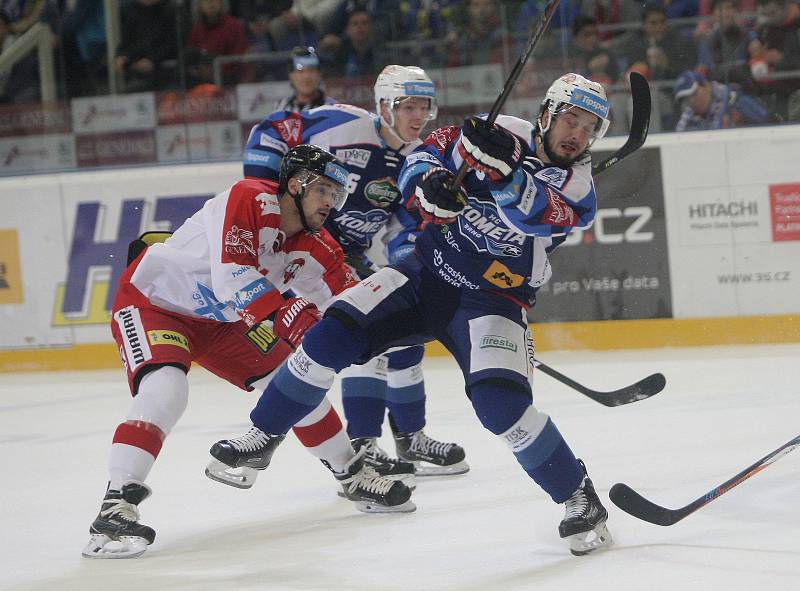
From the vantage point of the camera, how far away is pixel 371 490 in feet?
11.0

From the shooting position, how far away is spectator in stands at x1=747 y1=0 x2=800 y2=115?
255 inches

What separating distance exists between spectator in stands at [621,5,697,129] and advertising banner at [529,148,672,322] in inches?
11.6

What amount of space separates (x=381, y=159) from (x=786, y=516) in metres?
1.75

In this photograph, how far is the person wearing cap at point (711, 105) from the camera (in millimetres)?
6484

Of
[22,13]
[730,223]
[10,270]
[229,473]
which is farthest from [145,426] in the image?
[22,13]

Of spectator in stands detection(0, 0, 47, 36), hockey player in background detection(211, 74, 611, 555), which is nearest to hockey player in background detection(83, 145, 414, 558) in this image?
hockey player in background detection(211, 74, 611, 555)

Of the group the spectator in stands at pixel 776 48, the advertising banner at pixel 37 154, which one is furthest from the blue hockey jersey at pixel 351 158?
the advertising banner at pixel 37 154

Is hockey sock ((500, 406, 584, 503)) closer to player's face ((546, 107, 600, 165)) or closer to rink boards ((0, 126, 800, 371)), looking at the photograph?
player's face ((546, 107, 600, 165))

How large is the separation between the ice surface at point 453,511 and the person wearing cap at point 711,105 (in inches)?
62.1

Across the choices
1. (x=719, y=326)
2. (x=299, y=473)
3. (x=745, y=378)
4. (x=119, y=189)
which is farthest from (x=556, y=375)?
(x=119, y=189)

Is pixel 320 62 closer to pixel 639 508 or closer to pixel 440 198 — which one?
pixel 440 198

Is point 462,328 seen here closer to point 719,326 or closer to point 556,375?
point 556,375

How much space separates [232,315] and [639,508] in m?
1.14

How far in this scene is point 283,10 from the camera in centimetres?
755
